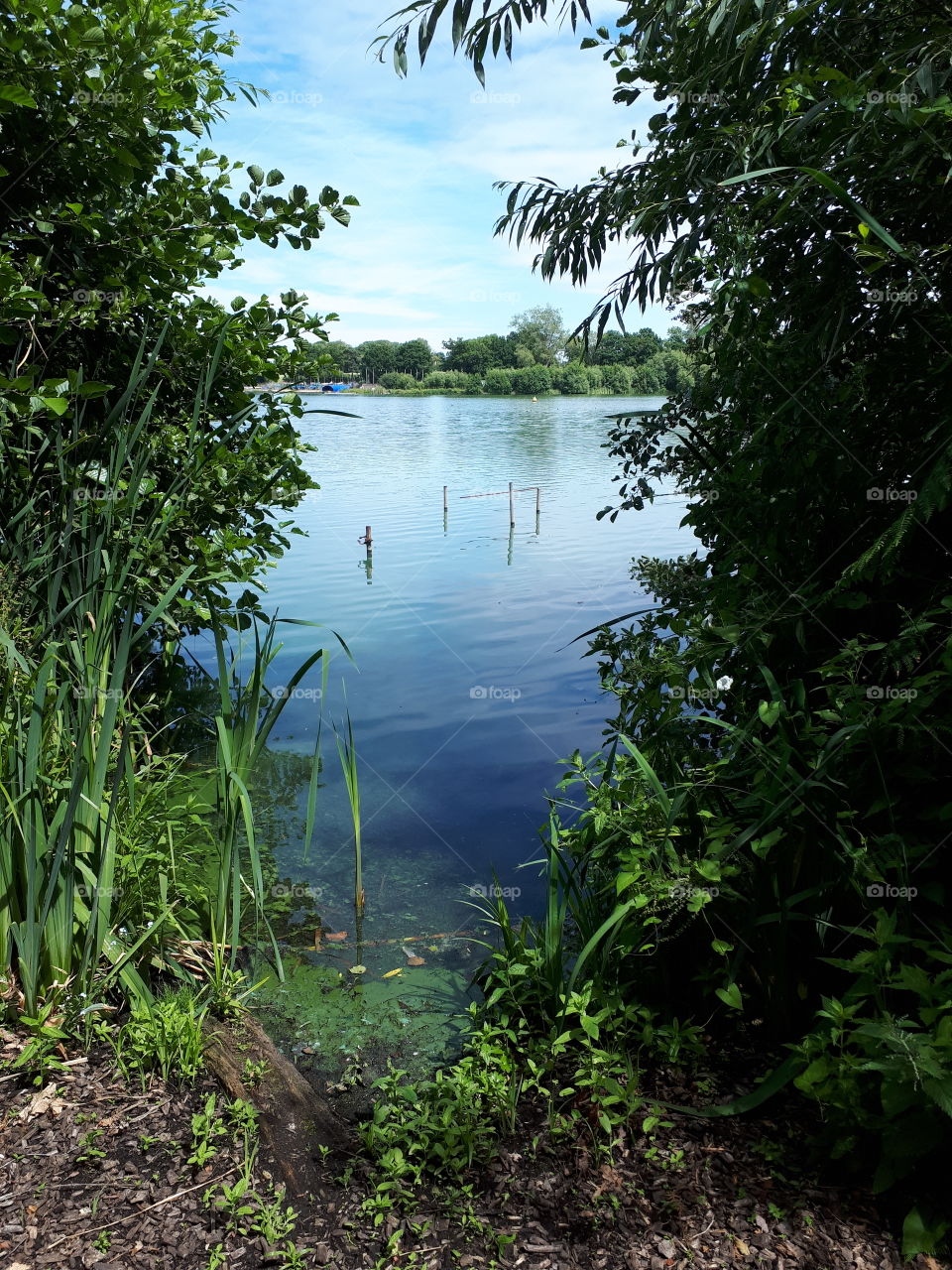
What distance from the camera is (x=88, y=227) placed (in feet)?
10.6

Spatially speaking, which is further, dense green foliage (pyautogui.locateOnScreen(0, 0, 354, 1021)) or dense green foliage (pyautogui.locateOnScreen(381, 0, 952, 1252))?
dense green foliage (pyautogui.locateOnScreen(0, 0, 354, 1021))

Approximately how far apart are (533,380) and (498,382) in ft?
12.6

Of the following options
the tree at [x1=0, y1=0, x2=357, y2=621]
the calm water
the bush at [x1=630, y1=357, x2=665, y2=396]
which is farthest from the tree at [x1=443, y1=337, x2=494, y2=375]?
the tree at [x1=0, y1=0, x2=357, y2=621]

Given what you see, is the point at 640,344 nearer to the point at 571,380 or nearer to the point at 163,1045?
the point at 163,1045

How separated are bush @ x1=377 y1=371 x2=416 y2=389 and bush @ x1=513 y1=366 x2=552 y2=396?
887 cm

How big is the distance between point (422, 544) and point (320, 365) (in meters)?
9.17

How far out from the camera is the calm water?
411 centimetres

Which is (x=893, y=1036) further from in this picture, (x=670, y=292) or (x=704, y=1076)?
(x=670, y=292)

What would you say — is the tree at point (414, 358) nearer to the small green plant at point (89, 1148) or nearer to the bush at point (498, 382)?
the bush at point (498, 382)

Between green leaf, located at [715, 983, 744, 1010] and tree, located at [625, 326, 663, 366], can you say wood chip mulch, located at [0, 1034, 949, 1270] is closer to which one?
green leaf, located at [715, 983, 744, 1010]

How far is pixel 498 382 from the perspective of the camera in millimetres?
61062

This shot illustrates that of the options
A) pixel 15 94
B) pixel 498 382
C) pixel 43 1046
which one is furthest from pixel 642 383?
pixel 43 1046

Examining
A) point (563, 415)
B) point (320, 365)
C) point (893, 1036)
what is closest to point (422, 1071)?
point (893, 1036)

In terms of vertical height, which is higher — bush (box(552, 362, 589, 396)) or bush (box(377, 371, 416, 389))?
bush (box(377, 371, 416, 389))
